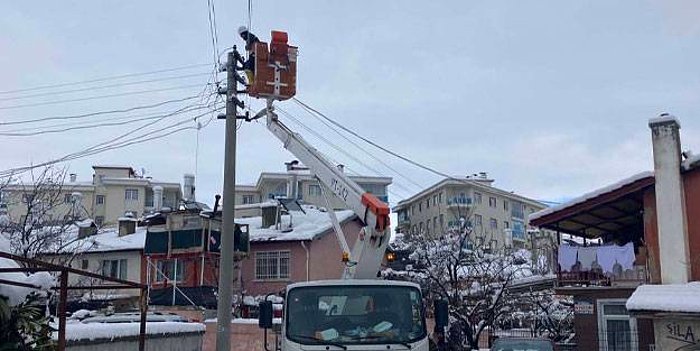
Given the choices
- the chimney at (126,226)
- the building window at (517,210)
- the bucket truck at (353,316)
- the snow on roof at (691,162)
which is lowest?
the bucket truck at (353,316)

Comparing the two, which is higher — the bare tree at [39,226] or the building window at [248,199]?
the building window at [248,199]

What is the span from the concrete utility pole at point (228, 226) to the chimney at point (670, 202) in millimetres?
11660

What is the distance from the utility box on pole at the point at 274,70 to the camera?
1770 cm

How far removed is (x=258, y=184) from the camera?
267ft

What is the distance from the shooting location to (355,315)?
10.9 m

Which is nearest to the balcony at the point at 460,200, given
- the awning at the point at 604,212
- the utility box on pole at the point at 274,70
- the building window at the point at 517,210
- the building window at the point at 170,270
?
the building window at the point at 517,210

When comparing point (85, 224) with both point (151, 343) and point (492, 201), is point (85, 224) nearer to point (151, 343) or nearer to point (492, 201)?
point (151, 343)

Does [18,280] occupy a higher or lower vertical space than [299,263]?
lower

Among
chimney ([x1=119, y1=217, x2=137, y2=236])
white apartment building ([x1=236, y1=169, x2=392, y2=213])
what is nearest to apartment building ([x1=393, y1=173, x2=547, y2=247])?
white apartment building ([x1=236, y1=169, x2=392, y2=213])

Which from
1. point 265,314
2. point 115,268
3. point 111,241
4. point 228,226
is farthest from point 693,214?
point 111,241

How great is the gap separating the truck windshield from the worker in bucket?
7.99 m

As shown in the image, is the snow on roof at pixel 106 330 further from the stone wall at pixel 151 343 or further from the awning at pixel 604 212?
the awning at pixel 604 212

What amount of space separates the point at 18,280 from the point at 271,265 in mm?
32387

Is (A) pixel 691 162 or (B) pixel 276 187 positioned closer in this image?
(A) pixel 691 162
